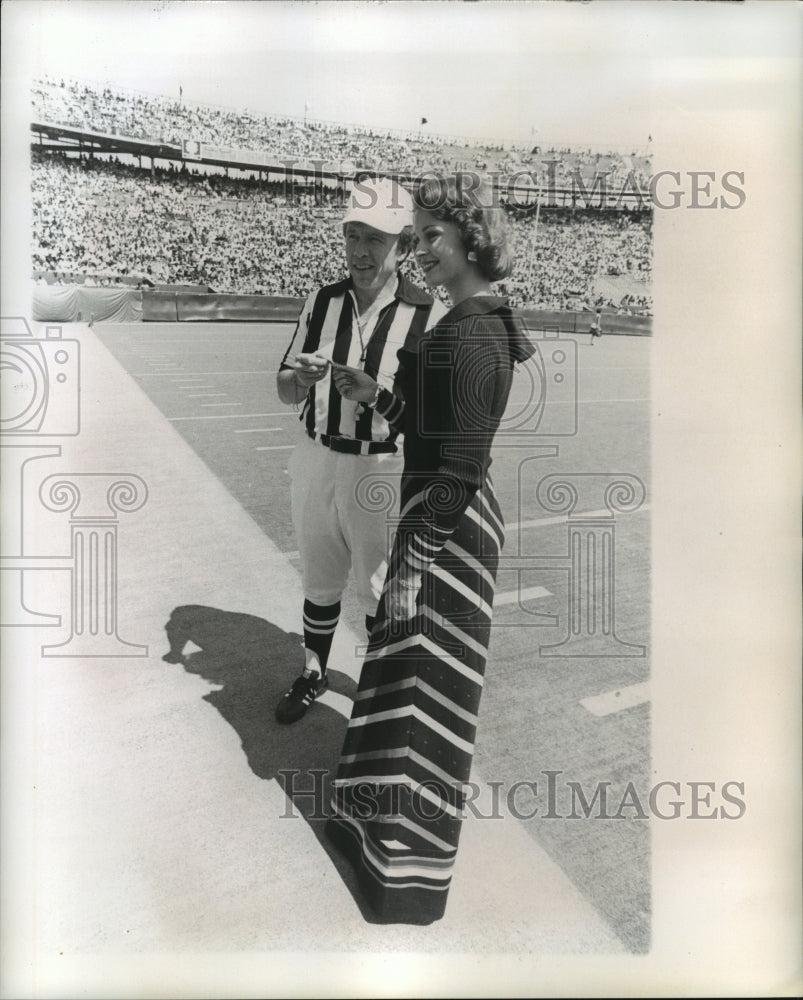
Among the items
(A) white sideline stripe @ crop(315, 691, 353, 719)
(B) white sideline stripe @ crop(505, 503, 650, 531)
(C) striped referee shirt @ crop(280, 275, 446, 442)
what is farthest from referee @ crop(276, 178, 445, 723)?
(B) white sideline stripe @ crop(505, 503, 650, 531)

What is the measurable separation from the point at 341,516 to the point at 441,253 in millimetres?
733

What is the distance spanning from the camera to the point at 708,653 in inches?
96.9

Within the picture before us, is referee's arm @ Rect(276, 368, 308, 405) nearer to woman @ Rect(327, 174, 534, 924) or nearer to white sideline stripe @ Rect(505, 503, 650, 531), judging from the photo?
woman @ Rect(327, 174, 534, 924)

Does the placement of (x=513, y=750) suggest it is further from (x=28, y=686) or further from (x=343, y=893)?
(x=28, y=686)

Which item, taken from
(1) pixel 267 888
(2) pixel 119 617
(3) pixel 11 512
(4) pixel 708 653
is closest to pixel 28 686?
(2) pixel 119 617

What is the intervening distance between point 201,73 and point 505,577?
5.35 feet

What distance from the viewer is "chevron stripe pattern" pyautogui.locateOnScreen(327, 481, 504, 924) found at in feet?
7.14

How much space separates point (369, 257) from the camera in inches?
90.0

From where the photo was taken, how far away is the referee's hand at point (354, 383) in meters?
2.24

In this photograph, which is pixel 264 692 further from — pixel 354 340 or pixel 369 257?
pixel 369 257

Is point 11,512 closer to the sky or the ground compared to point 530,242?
closer to the ground

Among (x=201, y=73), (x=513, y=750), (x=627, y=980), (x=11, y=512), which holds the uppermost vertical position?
(x=201, y=73)

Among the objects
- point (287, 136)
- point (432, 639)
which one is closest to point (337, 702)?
point (432, 639)

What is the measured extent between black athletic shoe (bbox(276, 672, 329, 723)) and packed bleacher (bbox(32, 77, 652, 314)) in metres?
1.07
